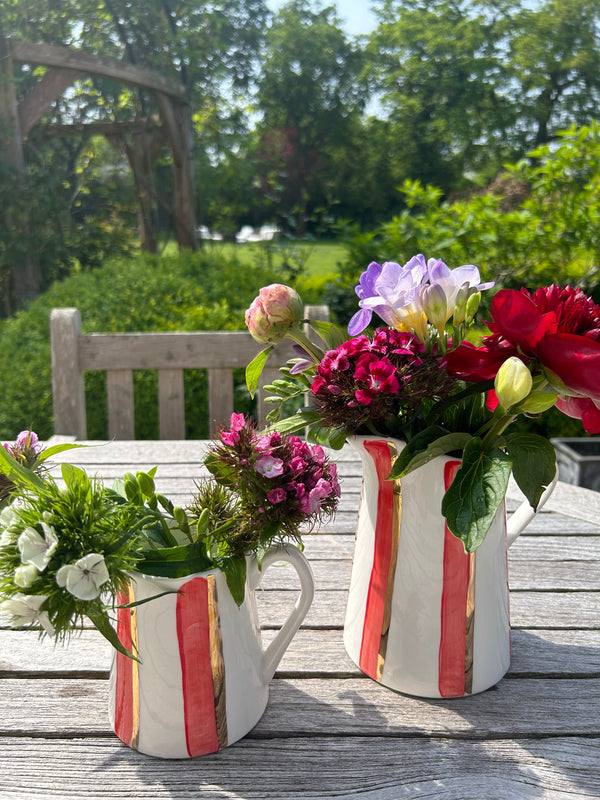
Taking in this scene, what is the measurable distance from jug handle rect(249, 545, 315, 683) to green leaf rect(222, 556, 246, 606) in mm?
15

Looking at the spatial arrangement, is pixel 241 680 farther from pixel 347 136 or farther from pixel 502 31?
pixel 502 31

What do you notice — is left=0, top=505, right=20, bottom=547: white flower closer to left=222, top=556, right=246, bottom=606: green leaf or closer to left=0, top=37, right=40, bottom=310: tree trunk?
left=222, top=556, right=246, bottom=606: green leaf

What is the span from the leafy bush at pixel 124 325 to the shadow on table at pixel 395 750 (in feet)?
7.11

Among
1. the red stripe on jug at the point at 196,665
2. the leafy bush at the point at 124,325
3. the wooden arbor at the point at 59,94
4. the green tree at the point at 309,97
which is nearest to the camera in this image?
the red stripe on jug at the point at 196,665

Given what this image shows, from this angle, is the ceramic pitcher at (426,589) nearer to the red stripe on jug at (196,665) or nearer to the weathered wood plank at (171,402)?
the red stripe on jug at (196,665)

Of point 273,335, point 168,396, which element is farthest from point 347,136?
point 273,335

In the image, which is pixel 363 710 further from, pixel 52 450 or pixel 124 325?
pixel 124 325

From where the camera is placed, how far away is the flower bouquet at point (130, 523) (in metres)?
0.39

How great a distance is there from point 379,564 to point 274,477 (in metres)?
0.17

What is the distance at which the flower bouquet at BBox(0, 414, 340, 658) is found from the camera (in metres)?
0.39

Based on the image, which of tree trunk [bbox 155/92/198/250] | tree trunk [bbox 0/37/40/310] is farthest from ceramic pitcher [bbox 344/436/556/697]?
tree trunk [bbox 155/92/198/250]

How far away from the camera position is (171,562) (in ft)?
1.52

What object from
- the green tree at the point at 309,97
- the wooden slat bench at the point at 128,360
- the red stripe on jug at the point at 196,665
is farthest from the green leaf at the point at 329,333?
the green tree at the point at 309,97

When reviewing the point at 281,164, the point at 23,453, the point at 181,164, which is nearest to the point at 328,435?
the point at 23,453
